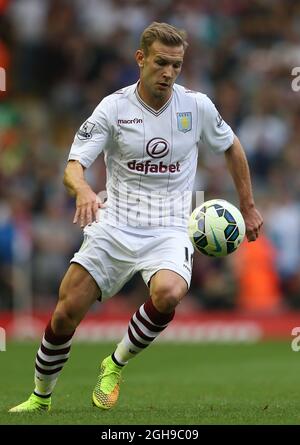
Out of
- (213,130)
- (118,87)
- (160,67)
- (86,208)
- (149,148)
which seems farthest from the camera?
(118,87)

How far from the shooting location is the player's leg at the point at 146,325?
Answer: 24.7 feet

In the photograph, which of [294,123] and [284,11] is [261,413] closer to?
[294,123]

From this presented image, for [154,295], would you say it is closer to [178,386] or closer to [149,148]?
[149,148]

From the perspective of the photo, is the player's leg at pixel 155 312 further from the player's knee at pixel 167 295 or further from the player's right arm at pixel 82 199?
the player's right arm at pixel 82 199

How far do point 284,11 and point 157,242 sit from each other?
535 inches

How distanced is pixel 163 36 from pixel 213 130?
802 millimetres

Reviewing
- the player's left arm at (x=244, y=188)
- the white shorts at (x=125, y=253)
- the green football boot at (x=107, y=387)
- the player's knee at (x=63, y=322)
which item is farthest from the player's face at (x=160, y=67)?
the green football boot at (x=107, y=387)

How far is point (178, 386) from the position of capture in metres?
10.3

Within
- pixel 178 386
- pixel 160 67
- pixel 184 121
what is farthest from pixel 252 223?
pixel 178 386

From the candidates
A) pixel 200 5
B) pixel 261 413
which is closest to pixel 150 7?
A: pixel 200 5

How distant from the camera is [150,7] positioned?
20.0 meters

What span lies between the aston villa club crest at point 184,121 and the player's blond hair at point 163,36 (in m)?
0.49

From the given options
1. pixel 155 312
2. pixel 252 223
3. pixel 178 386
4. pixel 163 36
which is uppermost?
pixel 163 36
